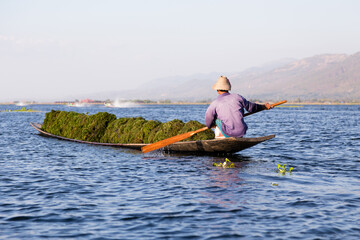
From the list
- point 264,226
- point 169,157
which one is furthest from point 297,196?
point 169,157

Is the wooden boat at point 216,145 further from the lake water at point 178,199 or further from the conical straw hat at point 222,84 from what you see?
the conical straw hat at point 222,84

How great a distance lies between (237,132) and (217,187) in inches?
191

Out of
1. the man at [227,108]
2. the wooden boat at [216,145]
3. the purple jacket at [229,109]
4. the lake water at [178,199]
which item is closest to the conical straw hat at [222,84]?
the man at [227,108]

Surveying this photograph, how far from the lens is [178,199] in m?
12.4

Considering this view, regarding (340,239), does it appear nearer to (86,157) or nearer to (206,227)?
(206,227)

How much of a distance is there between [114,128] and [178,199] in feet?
54.5

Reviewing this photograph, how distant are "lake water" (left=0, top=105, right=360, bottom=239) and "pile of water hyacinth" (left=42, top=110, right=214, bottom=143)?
110 inches

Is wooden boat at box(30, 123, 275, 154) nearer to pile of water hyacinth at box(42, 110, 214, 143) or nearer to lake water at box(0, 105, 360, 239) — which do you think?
lake water at box(0, 105, 360, 239)

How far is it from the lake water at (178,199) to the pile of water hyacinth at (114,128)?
9.16ft

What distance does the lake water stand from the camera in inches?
377

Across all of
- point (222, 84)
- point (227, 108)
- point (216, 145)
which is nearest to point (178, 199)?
point (227, 108)

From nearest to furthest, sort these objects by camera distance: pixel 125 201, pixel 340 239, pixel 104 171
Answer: pixel 340 239, pixel 125 201, pixel 104 171

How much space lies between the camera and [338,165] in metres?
19.6

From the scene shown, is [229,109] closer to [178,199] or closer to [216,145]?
[216,145]
